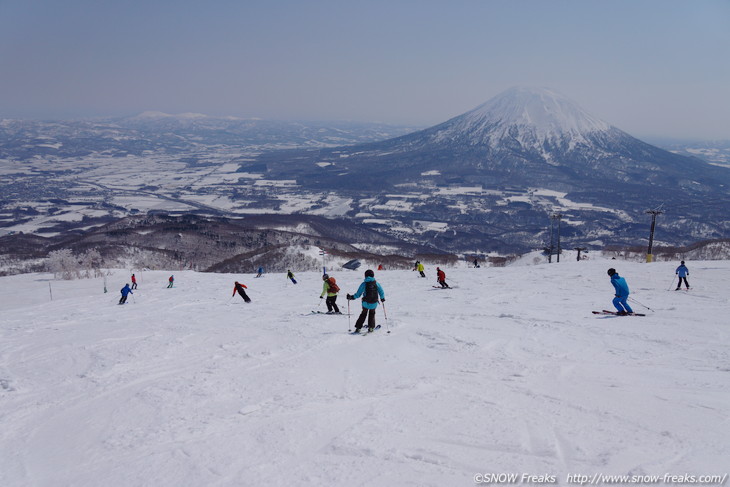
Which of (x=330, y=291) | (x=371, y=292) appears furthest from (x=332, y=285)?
(x=371, y=292)

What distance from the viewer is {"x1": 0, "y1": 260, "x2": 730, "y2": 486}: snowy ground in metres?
4.89

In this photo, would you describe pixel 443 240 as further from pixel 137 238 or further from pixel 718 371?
pixel 718 371

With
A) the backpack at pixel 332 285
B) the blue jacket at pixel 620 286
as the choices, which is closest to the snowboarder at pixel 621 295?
the blue jacket at pixel 620 286

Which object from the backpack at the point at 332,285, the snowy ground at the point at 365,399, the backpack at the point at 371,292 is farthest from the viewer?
the backpack at the point at 332,285

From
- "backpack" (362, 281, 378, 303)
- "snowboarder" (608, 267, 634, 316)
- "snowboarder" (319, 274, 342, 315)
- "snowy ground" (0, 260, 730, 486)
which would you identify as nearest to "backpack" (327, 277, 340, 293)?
"snowboarder" (319, 274, 342, 315)

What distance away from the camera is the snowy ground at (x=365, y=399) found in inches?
193

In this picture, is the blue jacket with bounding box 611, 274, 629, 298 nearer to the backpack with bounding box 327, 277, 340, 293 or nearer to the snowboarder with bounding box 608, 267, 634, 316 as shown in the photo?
the snowboarder with bounding box 608, 267, 634, 316

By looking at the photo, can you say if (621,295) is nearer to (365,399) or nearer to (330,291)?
(330,291)

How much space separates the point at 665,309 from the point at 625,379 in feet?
28.0

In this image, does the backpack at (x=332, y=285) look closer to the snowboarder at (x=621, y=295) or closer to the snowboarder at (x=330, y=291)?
the snowboarder at (x=330, y=291)

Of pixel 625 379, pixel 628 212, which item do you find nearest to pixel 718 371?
pixel 625 379

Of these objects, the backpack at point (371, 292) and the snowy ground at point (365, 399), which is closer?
the snowy ground at point (365, 399)

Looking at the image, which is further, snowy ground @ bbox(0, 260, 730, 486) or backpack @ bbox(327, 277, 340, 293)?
backpack @ bbox(327, 277, 340, 293)

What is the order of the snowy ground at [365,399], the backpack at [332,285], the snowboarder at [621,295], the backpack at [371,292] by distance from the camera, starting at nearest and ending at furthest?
the snowy ground at [365,399] → the backpack at [371,292] → the snowboarder at [621,295] → the backpack at [332,285]
